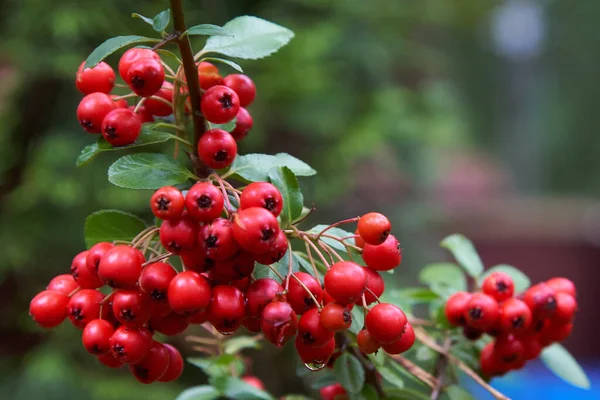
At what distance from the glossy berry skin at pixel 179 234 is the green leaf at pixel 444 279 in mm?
457

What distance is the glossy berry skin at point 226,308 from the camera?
0.48 m

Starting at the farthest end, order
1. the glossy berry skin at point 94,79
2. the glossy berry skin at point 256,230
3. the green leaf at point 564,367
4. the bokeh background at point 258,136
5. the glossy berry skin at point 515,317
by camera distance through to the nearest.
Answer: the bokeh background at point 258,136 → the green leaf at point 564,367 → the glossy berry skin at point 515,317 → the glossy berry skin at point 94,79 → the glossy berry skin at point 256,230

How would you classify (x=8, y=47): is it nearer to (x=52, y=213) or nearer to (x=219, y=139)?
(x=52, y=213)

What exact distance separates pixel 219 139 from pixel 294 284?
0.44ft

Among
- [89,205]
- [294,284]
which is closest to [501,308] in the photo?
[294,284]

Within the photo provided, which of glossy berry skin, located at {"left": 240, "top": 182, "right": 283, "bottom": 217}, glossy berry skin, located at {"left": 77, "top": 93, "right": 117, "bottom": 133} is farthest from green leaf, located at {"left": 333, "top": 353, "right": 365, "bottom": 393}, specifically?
glossy berry skin, located at {"left": 77, "top": 93, "right": 117, "bottom": 133}

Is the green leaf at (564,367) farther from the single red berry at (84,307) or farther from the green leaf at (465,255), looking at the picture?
the single red berry at (84,307)

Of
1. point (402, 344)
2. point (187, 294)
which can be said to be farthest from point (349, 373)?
point (187, 294)

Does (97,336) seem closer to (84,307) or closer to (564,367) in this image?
(84,307)

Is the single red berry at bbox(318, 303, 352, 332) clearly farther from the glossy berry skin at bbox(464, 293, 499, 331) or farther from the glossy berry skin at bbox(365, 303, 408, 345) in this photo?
the glossy berry skin at bbox(464, 293, 499, 331)

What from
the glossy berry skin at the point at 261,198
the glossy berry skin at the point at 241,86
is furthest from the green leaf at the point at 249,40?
the glossy berry skin at the point at 261,198

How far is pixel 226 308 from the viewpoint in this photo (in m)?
0.48

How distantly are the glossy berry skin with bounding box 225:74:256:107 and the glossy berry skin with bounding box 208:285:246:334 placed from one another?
20cm

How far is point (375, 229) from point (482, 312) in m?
0.24
